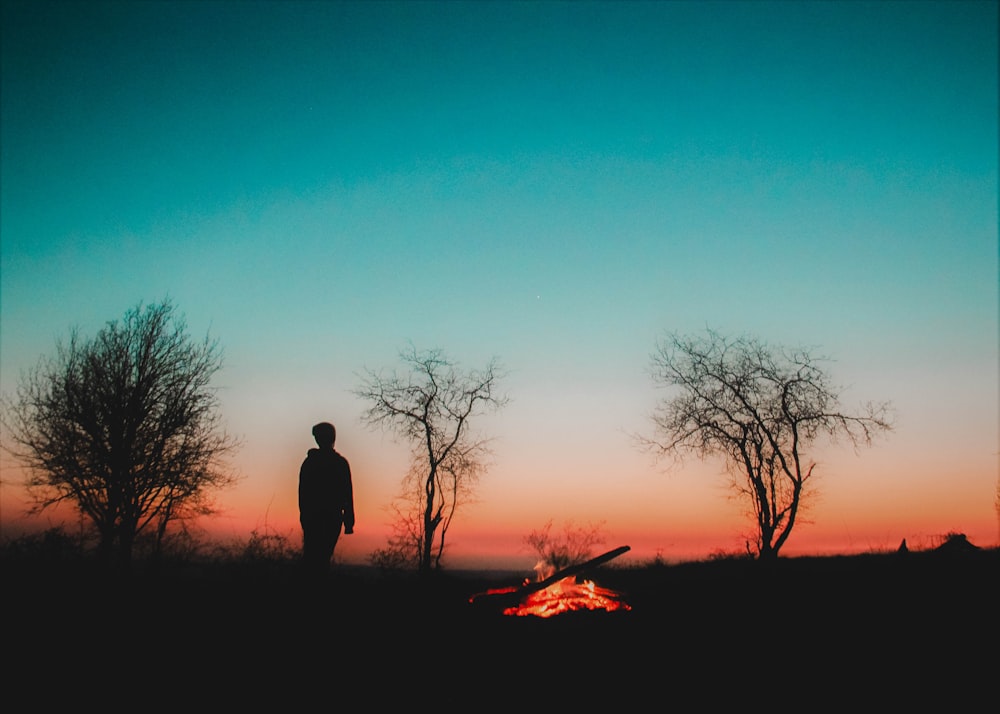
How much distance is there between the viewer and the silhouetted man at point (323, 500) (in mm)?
8094

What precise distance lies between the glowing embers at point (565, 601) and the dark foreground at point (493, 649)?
197 mm

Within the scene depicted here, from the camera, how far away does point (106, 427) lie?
60.4 feet

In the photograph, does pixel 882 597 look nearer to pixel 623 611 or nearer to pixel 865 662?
pixel 865 662

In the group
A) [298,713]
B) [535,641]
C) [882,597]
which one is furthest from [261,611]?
[882,597]

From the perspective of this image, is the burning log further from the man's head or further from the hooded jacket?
the man's head

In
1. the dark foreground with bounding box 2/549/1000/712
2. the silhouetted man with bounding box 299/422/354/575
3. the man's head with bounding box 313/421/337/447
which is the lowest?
the dark foreground with bounding box 2/549/1000/712

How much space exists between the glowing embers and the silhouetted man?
10.3ft

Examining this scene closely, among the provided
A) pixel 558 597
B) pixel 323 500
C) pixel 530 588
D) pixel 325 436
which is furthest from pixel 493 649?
pixel 325 436

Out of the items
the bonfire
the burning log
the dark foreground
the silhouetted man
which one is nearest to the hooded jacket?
the silhouetted man

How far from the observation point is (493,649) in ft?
24.8

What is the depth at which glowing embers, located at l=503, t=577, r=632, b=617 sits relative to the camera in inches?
331

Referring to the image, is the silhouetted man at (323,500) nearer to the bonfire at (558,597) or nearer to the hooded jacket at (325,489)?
the hooded jacket at (325,489)

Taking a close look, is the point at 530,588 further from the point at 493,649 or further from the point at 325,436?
the point at 325,436

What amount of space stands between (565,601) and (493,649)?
5.17 ft
